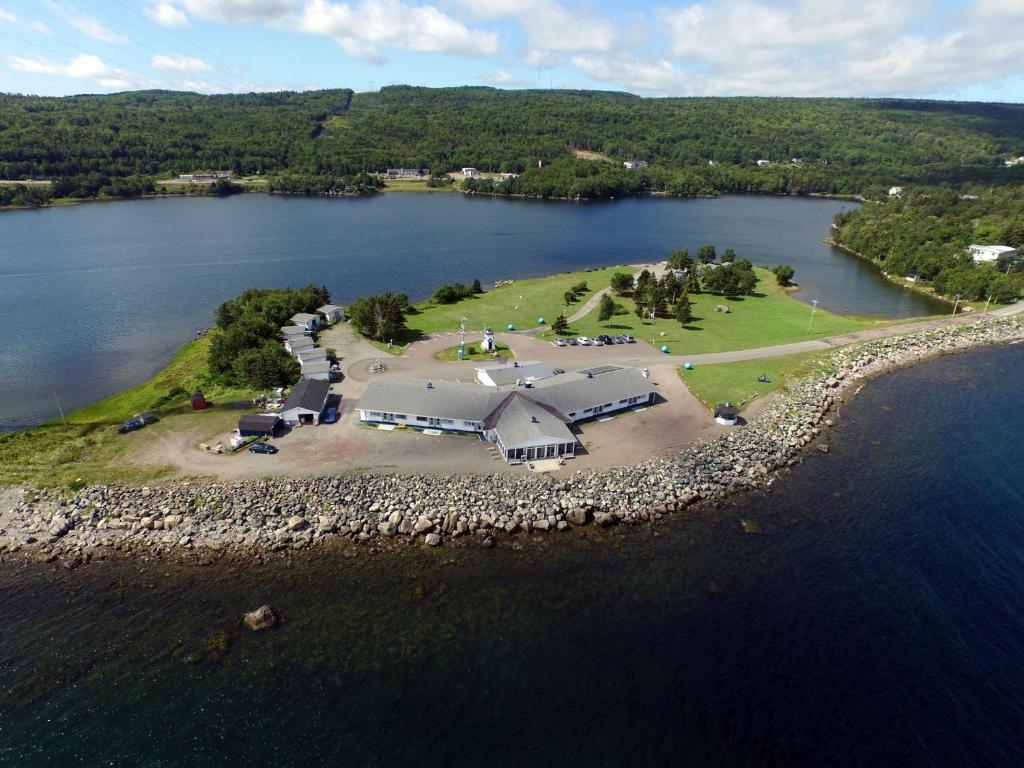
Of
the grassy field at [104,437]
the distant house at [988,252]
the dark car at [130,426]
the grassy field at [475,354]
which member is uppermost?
the distant house at [988,252]

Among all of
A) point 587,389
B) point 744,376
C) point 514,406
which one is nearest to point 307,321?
point 514,406

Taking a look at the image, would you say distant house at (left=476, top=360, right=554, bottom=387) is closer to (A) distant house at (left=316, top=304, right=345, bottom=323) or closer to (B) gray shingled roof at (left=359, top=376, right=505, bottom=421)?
(B) gray shingled roof at (left=359, top=376, right=505, bottom=421)

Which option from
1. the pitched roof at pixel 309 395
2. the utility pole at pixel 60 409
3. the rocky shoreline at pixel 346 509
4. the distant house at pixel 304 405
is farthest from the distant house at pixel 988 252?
the utility pole at pixel 60 409

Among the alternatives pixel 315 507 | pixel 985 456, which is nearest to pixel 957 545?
pixel 985 456

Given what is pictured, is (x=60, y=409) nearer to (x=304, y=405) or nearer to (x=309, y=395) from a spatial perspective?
(x=309, y=395)

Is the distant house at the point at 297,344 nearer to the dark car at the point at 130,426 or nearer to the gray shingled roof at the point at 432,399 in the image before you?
the gray shingled roof at the point at 432,399

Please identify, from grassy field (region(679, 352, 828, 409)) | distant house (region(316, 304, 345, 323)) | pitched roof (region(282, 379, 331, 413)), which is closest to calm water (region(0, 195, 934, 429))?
distant house (region(316, 304, 345, 323))

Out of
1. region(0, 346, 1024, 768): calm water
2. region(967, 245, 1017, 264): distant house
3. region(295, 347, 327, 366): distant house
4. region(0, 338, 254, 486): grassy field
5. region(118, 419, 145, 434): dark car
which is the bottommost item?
region(0, 346, 1024, 768): calm water
